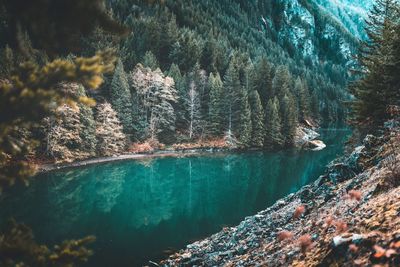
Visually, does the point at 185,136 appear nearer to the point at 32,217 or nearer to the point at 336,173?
the point at 32,217

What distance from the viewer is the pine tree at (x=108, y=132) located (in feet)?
198

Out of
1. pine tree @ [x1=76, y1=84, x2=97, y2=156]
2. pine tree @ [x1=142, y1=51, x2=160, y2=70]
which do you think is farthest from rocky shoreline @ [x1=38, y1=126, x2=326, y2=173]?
pine tree @ [x1=142, y1=51, x2=160, y2=70]

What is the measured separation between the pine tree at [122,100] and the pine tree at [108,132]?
299cm

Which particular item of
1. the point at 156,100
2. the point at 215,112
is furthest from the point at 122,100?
the point at 215,112

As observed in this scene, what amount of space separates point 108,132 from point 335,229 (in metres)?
54.4

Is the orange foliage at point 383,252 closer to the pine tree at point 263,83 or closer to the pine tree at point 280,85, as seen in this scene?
the pine tree at point 280,85

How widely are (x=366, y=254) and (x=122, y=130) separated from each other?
64117 mm

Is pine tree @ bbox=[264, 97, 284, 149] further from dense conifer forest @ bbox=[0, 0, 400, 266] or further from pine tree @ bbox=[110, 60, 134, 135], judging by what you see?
pine tree @ bbox=[110, 60, 134, 135]

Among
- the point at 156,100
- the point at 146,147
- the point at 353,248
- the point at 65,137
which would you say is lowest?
the point at 146,147

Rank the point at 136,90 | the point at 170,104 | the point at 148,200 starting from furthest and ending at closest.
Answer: the point at 170,104
the point at 136,90
the point at 148,200

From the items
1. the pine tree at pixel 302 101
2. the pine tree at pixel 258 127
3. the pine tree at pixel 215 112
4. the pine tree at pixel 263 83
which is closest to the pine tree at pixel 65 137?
the pine tree at pixel 215 112

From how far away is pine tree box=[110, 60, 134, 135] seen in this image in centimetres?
6850

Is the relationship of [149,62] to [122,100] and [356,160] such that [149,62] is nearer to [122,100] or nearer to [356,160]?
[122,100]

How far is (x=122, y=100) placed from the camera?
2707 inches
